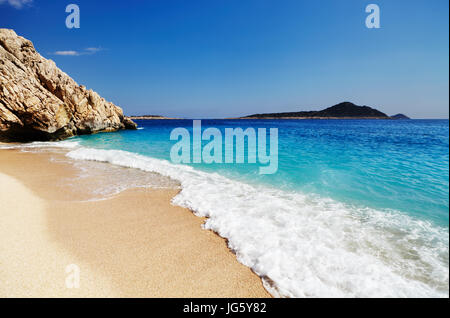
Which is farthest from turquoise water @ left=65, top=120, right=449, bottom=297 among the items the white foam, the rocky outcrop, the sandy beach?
the rocky outcrop

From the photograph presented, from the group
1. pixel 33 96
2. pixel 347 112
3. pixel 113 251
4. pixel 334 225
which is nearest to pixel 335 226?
pixel 334 225

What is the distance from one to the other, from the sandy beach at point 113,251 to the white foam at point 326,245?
0.40 m

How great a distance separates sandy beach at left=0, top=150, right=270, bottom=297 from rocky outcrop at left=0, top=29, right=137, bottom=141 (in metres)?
19.5

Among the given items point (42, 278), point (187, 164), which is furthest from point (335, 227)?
point (187, 164)

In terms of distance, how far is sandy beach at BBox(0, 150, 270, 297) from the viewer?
2834 mm

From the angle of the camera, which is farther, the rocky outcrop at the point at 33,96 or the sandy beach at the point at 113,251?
the rocky outcrop at the point at 33,96

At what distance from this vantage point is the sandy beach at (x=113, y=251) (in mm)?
2834

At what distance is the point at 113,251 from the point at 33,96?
2506 centimetres

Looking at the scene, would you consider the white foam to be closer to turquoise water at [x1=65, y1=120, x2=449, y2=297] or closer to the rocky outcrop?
turquoise water at [x1=65, y1=120, x2=449, y2=297]

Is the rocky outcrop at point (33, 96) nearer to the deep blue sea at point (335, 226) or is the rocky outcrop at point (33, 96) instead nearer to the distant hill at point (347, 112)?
the deep blue sea at point (335, 226)

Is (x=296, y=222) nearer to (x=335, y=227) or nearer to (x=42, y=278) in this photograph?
(x=335, y=227)

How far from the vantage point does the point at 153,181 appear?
326 inches

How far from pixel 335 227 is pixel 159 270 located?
3.75 metres

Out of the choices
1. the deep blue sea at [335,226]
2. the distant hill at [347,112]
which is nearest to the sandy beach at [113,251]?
the deep blue sea at [335,226]
